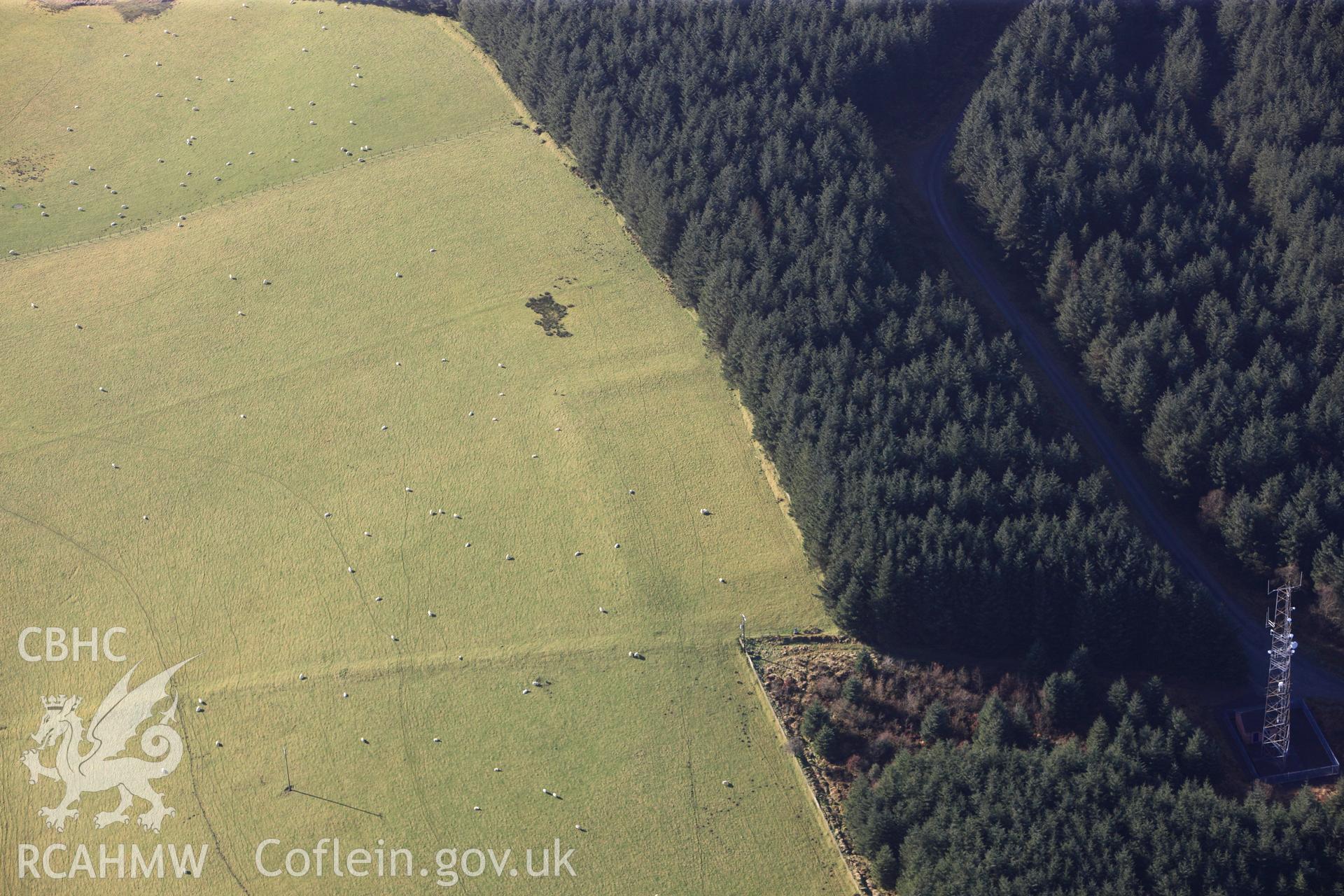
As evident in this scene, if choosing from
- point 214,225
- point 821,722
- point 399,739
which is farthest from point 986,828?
point 214,225

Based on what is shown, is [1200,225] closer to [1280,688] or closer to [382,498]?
[1280,688]

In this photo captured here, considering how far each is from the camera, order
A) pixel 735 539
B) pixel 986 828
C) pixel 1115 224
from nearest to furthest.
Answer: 1. pixel 986 828
2. pixel 735 539
3. pixel 1115 224

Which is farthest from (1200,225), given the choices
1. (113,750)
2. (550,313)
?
(113,750)

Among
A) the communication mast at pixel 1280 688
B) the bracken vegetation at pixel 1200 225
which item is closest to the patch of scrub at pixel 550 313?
the bracken vegetation at pixel 1200 225

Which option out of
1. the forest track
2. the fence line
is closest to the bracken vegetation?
the forest track

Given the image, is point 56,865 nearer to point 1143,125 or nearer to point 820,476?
point 820,476

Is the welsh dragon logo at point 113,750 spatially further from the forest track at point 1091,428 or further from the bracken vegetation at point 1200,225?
the bracken vegetation at point 1200,225
